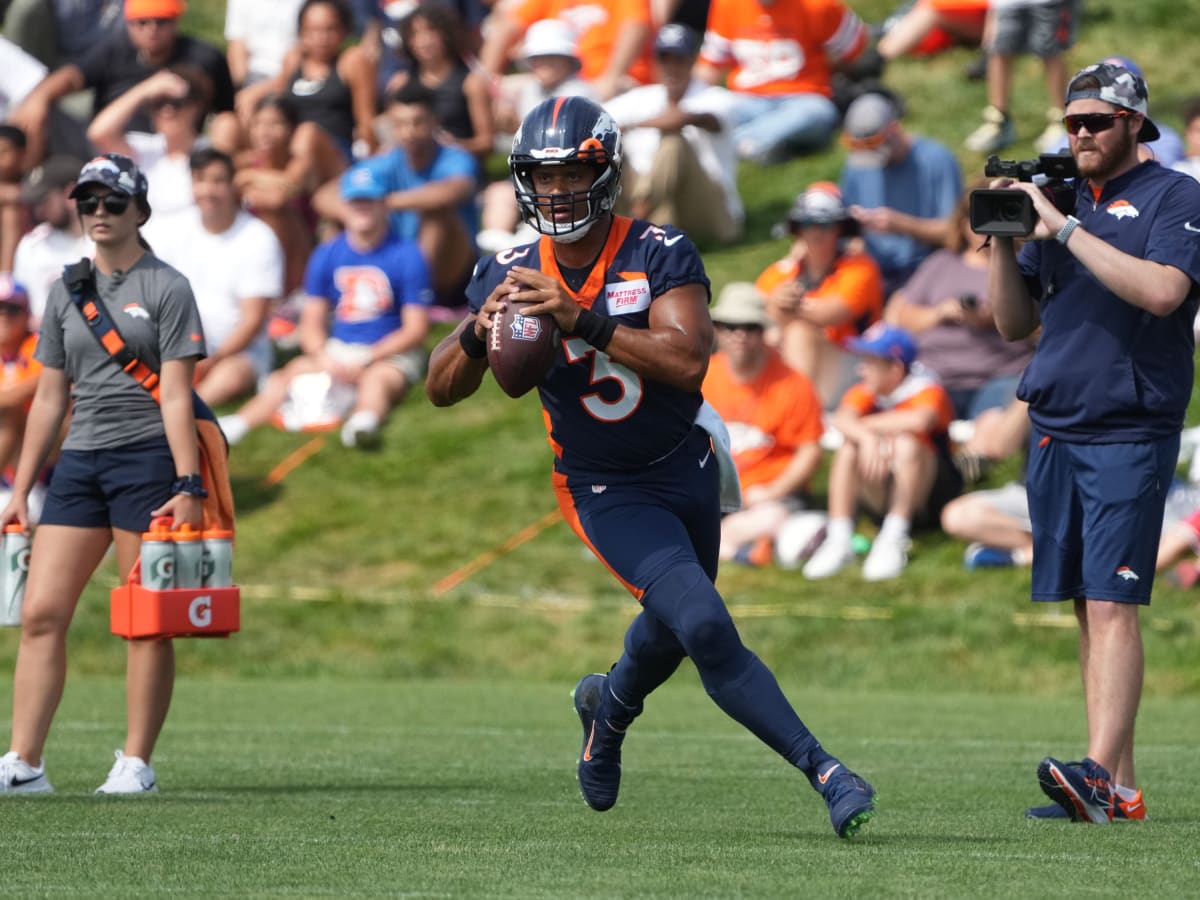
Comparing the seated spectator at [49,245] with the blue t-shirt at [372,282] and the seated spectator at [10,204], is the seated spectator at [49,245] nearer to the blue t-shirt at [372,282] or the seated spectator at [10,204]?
the seated spectator at [10,204]

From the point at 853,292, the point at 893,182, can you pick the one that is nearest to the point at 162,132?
the point at 893,182

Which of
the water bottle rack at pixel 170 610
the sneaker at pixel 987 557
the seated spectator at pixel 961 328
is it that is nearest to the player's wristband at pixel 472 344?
the water bottle rack at pixel 170 610

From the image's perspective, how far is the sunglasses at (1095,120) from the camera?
292 inches

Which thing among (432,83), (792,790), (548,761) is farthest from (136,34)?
(792,790)

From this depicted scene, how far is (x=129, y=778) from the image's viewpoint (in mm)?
8188

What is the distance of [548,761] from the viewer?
9602 mm

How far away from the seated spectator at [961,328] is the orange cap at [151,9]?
23.8ft

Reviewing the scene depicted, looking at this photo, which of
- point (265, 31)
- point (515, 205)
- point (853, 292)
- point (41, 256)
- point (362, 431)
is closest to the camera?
point (853, 292)

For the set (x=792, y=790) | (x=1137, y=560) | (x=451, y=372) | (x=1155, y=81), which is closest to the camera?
(x=451, y=372)

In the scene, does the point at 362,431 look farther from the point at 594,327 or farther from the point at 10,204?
the point at 594,327

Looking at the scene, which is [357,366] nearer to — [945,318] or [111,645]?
[111,645]

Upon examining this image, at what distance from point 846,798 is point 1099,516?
Answer: 1.71 meters

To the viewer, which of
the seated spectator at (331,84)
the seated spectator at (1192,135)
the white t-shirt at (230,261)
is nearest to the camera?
the seated spectator at (1192,135)

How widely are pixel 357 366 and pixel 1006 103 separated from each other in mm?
6233
